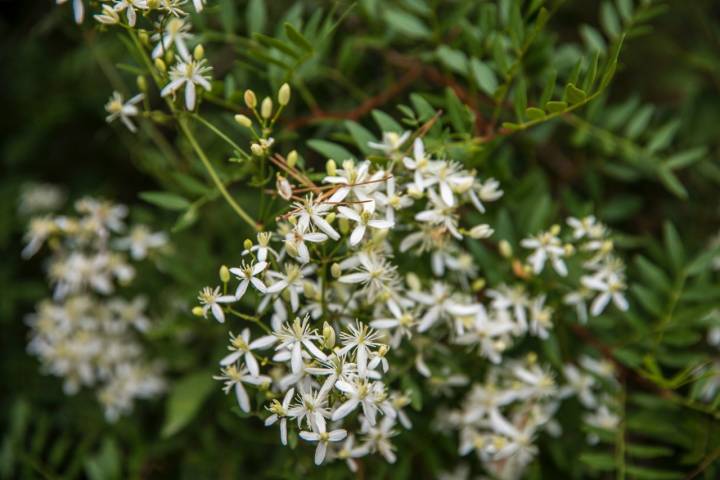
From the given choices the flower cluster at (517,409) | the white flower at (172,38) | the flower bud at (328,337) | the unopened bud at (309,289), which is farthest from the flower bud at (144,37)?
the flower cluster at (517,409)

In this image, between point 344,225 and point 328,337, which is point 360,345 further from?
point 344,225

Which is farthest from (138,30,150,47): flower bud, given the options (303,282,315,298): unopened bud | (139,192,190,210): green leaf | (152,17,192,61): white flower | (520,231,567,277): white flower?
(520,231,567,277): white flower

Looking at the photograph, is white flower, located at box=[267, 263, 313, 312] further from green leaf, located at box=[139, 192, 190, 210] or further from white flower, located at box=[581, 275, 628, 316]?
white flower, located at box=[581, 275, 628, 316]

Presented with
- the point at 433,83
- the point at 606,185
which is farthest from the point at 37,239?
the point at 606,185

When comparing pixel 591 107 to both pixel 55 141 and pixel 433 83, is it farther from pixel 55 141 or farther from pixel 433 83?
pixel 55 141

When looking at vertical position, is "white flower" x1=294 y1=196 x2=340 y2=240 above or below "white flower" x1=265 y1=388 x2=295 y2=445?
above
